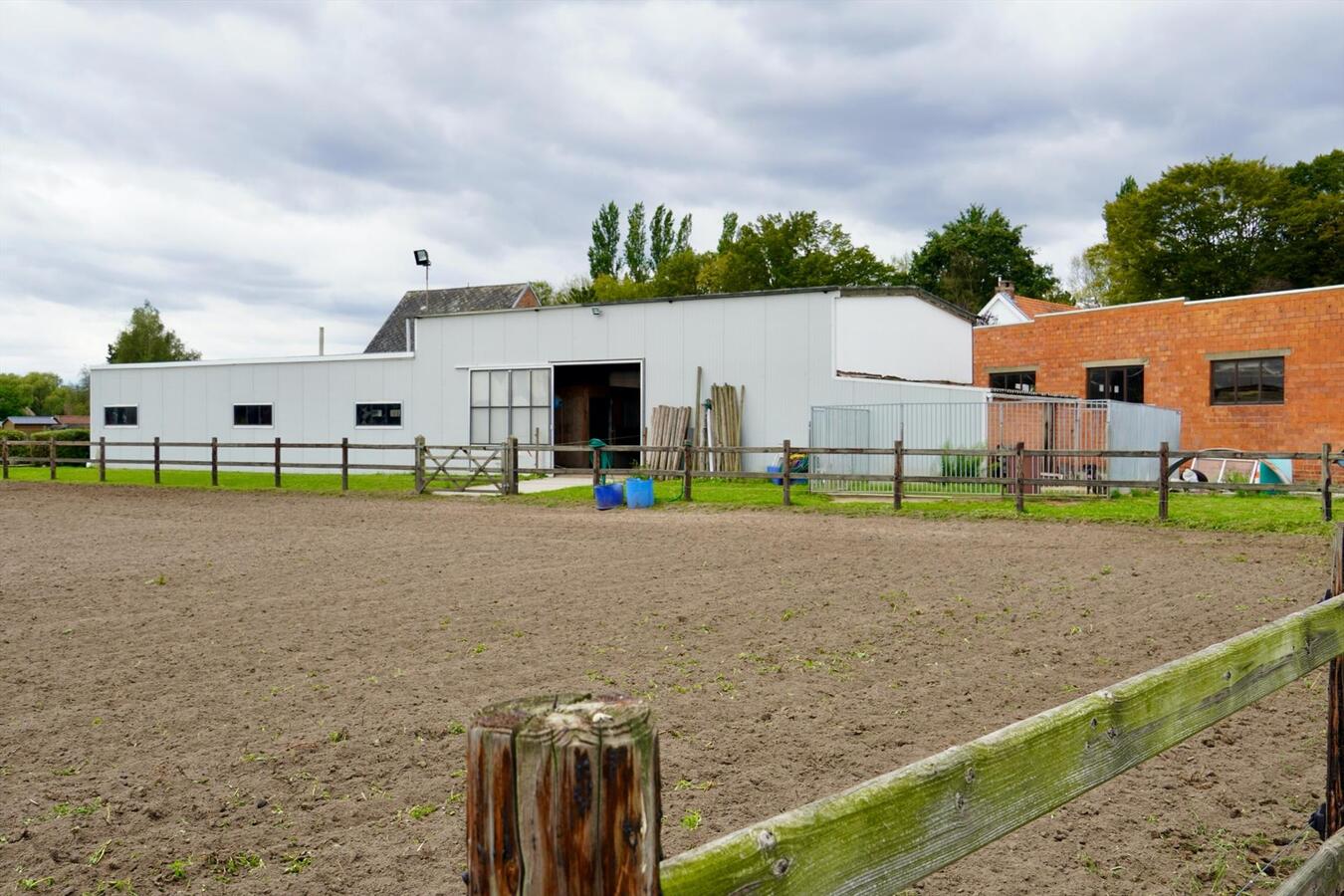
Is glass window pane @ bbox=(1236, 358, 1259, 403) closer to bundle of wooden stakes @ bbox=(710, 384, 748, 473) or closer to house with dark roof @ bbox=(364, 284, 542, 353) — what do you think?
bundle of wooden stakes @ bbox=(710, 384, 748, 473)

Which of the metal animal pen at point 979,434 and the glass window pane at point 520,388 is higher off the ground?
the glass window pane at point 520,388

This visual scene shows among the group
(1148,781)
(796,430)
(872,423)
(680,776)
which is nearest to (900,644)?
(1148,781)

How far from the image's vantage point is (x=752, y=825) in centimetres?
153

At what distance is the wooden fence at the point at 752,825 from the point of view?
1181 millimetres

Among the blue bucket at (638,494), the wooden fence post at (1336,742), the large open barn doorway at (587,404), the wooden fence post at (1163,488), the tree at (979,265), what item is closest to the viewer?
the wooden fence post at (1336,742)

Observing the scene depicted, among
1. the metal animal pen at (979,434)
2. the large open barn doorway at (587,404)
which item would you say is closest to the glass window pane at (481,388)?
→ the large open barn doorway at (587,404)

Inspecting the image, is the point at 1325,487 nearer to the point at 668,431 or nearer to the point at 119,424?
the point at 668,431

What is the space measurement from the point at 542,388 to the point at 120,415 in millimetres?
15344

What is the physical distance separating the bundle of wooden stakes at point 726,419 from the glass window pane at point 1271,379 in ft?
42.6

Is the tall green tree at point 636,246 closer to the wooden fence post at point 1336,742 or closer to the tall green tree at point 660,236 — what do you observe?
the tall green tree at point 660,236

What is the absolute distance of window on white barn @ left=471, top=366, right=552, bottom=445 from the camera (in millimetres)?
26234

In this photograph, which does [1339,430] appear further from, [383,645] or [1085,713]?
[1085,713]

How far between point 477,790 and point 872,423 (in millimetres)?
20085

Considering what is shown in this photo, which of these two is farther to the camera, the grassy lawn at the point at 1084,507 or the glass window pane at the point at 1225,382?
the glass window pane at the point at 1225,382
